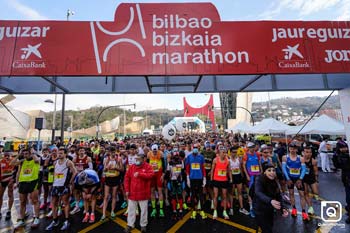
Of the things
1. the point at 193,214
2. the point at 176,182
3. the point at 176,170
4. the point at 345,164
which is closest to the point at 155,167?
the point at 176,170

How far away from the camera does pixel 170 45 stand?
12.1ft

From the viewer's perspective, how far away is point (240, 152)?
7.57m

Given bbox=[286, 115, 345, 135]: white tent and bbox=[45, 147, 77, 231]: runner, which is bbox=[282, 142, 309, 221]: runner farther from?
bbox=[286, 115, 345, 135]: white tent

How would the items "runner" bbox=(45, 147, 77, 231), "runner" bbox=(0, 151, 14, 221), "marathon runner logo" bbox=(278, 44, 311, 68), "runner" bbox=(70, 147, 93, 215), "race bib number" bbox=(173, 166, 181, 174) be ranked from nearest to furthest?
"marathon runner logo" bbox=(278, 44, 311, 68)
"runner" bbox=(45, 147, 77, 231)
"runner" bbox=(0, 151, 14, 221)
"race bib number" bbox=(173, 166, 181, 174)
"runner" bbox=(70, 147, 93, 215)

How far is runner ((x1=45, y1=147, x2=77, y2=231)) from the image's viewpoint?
467cm

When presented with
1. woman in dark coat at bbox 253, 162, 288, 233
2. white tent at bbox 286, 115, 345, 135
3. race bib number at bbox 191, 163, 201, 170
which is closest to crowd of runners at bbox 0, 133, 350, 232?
race bib number at bbox 191, 163, 201, 170

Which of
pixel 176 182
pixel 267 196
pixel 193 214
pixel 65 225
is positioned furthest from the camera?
pixel 176 182

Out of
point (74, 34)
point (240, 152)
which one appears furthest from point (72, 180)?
point (240, 152)

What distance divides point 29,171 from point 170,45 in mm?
5007

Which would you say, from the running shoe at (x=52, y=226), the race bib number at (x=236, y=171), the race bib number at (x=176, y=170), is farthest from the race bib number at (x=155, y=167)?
the running shoe at (x=52, y=226)

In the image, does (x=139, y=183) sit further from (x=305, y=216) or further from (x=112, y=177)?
(x=305, y=216)

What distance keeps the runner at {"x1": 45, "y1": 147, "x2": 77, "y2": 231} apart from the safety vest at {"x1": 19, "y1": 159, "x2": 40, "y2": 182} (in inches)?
28.9

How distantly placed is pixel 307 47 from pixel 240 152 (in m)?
4.80

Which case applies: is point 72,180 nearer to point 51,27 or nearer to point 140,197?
point 140,197
